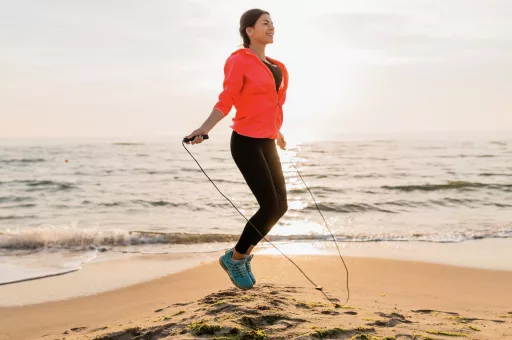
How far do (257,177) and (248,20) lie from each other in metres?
1.14

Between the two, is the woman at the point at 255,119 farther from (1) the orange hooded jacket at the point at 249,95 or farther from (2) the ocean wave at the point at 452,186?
(2) the ocean wave at the point at 452,186

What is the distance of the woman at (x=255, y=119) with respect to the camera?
3.48m

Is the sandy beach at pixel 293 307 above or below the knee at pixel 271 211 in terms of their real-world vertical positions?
below

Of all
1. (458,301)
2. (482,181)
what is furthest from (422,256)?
(482,181)

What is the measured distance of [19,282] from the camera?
5777 millimetres

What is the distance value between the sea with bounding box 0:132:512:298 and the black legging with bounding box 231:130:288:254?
0.20m

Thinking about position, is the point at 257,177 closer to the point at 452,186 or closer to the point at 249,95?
the point at 249,95

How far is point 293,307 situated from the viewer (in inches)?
144

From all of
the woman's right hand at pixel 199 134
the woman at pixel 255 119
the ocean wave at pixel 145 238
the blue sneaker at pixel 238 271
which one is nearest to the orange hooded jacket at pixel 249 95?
the woman at pixel 255 119

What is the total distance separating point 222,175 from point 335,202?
8301 millimetres

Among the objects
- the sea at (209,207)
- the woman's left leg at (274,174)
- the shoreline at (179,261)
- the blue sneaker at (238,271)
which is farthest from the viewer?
the sea at (209,207)

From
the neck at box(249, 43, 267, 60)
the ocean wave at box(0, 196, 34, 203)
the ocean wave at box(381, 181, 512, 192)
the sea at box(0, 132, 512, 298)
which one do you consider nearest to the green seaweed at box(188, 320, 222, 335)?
the sea at box(0, 132, 512, 298)

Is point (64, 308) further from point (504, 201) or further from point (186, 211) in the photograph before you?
point (504, 201)

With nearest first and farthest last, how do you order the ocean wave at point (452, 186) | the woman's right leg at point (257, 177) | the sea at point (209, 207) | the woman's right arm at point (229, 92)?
the woman's right arm at point (229, 92) → the woman's right leg at point (257, 177) → the sea at point (209, 207) → the ocean wave at point (452, 186)
